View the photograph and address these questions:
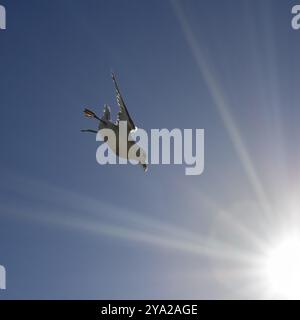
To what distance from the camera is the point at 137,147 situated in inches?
1184
